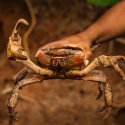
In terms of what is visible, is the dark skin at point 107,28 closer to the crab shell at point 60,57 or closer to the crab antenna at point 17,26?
the crab shell at point 60,57

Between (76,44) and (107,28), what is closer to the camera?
(76,44)

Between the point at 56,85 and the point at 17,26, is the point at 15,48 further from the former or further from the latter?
the point at 56,85

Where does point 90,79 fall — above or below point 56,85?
above

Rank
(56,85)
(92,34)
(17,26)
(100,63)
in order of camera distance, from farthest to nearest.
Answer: (56,85) → (92,34) → (100,63) → (17,26)

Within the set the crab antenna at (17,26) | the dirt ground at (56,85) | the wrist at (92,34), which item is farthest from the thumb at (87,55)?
the dirt ground at (56,85)

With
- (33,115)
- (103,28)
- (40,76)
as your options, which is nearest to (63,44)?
(40,76)

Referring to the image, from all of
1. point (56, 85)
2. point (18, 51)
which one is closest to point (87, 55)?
point (18, 51)

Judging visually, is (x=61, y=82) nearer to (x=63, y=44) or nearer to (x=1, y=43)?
(x=1, y=43)
